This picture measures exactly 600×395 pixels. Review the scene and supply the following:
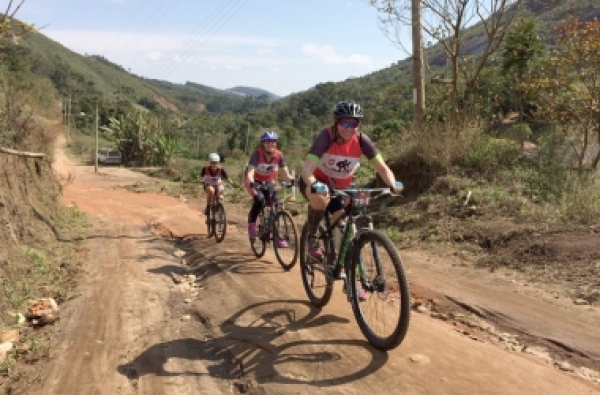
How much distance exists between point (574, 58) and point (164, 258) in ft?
30.8

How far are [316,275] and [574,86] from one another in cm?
867

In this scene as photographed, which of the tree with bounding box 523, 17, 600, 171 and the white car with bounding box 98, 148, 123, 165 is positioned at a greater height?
the tree with bounding box 523, 17, 600, 171

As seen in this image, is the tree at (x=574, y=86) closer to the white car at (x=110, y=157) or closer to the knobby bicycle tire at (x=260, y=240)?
the knobby bicycle tire at (x=260, y=240)

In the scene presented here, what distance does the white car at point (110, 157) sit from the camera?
38750 mm

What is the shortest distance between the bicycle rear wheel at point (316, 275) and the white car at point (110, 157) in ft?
119

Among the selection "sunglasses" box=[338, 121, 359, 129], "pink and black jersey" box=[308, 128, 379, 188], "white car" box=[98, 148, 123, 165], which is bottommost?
"pink and black jersey" box=[308, 128, 379, 188]

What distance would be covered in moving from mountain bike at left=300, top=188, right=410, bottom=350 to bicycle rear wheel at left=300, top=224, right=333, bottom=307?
0.02 meters

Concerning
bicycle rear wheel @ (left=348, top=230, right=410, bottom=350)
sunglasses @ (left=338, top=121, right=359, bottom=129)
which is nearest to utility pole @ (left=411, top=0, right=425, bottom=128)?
sunglasses @ (left=338, top=121, right=359, bottom=129)

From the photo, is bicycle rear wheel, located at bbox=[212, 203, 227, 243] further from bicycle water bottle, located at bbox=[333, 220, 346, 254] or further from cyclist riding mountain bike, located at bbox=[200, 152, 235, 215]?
bicycle water bottle, located at bbox=[333, 220, 346, 254]

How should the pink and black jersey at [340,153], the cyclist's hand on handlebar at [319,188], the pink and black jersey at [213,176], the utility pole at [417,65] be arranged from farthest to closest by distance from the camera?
1. the utility pole at [417,65]
2. the pink and black jersey at [213,176]
3. the pink and black jersey at [340,153]
4. the cyclist's hand on handlebar at [319,188]

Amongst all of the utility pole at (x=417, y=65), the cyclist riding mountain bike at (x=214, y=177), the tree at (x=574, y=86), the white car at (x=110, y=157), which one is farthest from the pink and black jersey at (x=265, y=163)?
the white car at (x=110, y=157)

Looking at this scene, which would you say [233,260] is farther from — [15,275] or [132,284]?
[15,275]

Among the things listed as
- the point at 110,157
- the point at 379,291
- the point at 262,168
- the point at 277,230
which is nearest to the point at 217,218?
the point at 262,168

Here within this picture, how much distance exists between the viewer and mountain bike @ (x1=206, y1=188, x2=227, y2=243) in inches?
360
